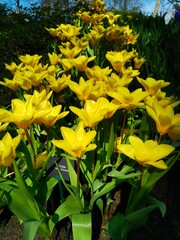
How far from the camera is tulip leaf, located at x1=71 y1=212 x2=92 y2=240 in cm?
102

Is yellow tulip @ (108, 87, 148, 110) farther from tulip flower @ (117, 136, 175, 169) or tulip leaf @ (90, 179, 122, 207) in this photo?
tulip leaf @ (90, 179, 122, 207)

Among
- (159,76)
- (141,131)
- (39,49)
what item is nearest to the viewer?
(141,131)

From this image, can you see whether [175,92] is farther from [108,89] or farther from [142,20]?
[142,20]

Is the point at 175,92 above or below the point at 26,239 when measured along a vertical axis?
above

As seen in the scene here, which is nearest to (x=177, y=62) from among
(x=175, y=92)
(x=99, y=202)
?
(x=175, y=92)

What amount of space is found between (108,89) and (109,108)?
28cm

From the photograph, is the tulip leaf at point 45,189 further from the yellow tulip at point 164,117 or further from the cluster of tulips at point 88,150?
the yellow tulip at point 164,117

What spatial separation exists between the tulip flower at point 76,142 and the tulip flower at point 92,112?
0.17 ft

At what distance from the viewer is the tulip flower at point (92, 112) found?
41.6 inches

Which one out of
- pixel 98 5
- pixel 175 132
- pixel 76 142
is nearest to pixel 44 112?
pixel 76 142

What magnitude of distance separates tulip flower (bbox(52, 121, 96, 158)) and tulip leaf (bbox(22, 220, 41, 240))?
29cm

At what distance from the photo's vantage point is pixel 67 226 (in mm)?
1430

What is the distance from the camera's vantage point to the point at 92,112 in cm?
109

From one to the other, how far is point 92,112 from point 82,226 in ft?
1.53
